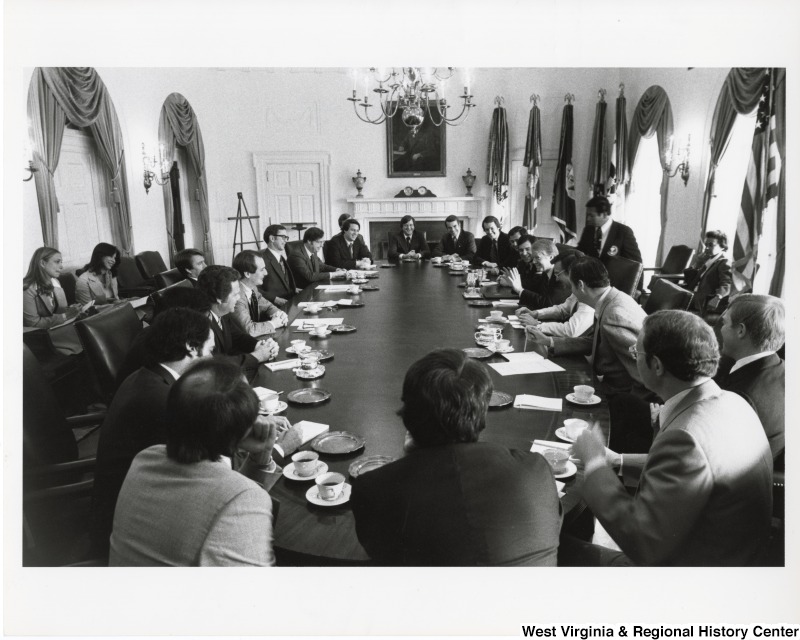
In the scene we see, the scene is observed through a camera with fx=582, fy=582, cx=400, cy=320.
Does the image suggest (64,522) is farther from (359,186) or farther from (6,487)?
(359,186)

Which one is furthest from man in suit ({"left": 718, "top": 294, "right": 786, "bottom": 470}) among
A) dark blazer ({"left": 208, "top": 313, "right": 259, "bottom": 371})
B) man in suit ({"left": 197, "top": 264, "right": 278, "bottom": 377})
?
dark blazer ({"left": 208, "top": 313, "right": 259, "bottom": 371})

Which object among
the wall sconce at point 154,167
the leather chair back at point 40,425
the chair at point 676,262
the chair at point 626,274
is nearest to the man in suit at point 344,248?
the wall sconce at point 154,167

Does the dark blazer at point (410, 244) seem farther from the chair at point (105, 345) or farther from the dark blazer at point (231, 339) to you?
the chair at point (105, 345)

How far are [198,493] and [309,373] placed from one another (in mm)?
1127

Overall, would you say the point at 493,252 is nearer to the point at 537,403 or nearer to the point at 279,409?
the point at 537,403

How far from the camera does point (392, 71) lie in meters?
4.49

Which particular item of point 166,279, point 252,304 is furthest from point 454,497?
point 166,279

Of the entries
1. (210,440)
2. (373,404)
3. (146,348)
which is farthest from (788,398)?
(146,348)

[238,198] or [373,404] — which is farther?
[238,198]

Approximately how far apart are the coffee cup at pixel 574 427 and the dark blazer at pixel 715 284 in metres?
2.93

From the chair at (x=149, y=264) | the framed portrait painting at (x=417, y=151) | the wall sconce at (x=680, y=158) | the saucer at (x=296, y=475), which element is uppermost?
the framed portrait painting at (x=417, y=151)

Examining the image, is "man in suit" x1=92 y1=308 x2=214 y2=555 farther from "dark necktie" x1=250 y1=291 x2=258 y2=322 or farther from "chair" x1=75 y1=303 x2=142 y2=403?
"dark necktie" x1=250 y1=291 x2=258 y2=322

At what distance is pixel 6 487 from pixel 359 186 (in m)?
7.34

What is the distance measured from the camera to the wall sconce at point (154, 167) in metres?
6.16
